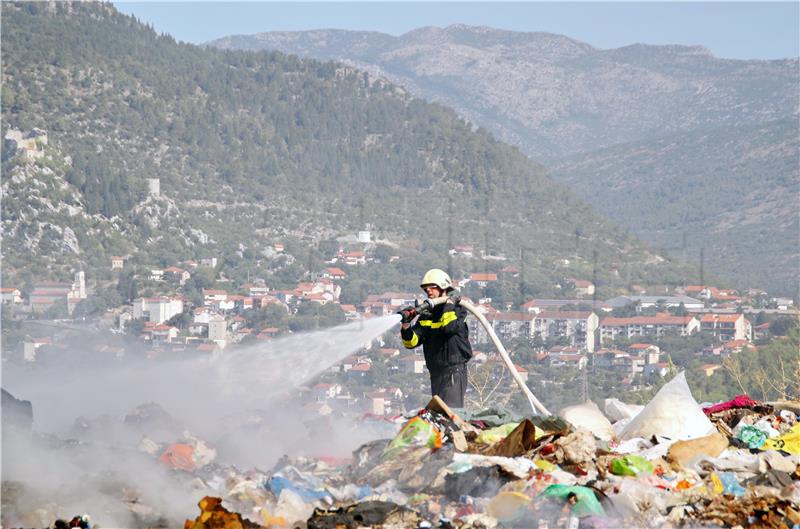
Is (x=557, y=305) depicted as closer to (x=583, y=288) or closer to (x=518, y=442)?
(x=583, y=288)

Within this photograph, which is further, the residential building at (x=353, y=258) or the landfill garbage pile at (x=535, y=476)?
the residential building at (x=353, y=258)

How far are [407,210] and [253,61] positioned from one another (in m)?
36.5

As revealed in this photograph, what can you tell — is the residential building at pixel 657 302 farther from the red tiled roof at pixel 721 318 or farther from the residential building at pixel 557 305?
the red tiled roof at pixel 721 318

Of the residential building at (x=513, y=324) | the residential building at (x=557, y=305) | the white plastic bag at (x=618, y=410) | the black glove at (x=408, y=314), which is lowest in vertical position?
the residential building at (x=557, y=305)

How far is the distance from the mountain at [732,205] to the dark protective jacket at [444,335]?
110 metres

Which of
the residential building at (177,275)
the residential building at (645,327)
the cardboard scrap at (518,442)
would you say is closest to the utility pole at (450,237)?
the residential building at (177,275)

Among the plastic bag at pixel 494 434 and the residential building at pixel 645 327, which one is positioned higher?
the plastic bag at pixel 494 434

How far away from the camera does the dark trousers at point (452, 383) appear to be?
1093 centimetres

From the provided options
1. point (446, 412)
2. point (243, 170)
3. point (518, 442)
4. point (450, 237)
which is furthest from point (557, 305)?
point (518, 442)

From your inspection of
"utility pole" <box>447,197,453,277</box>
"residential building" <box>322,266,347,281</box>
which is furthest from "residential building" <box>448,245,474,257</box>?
"residential building" <box>322,266,347,281</box>

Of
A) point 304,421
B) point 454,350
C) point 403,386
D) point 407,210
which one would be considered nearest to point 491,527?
point 454,350

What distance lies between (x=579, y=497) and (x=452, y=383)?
308cm

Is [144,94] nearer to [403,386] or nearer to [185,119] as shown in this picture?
[185,119]

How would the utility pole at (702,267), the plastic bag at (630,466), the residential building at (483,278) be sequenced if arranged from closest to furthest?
1. the plastic bag at (630,466)
2. the residential building at (483,278)
3. the utility pole at (702,267)
